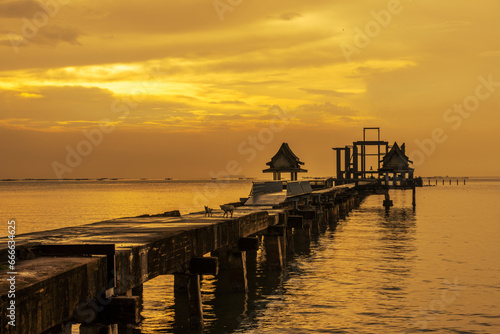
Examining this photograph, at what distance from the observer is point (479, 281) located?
82.7 ft

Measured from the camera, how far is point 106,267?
10.5 metres

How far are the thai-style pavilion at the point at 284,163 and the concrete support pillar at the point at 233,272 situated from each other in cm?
5328

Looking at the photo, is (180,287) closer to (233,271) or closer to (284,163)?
(233,271)

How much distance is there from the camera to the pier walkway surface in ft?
26.9

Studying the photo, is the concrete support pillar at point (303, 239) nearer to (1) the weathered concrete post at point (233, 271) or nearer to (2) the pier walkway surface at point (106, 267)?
(1) the weathered concrete post at point (233, 271)

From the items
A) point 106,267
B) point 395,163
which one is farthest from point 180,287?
point 395,163

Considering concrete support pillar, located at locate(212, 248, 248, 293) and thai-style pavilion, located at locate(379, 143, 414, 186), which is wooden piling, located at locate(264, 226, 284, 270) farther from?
thai-style pavilion, located at locate(379, 143, 414, 186)

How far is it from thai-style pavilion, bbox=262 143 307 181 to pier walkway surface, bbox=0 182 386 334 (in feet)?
176

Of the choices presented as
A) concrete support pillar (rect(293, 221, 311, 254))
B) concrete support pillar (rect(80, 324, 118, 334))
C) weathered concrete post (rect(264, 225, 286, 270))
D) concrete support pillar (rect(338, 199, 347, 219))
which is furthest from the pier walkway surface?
concrete support pillar (rect(338, 199, 347, 219))

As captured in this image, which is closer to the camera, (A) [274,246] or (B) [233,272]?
(B) [233,272]

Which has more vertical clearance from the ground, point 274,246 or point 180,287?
point 274,246

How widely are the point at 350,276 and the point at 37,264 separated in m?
17.7

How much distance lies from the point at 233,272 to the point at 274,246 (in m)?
5.50

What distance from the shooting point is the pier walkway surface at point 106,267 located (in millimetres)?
8195
